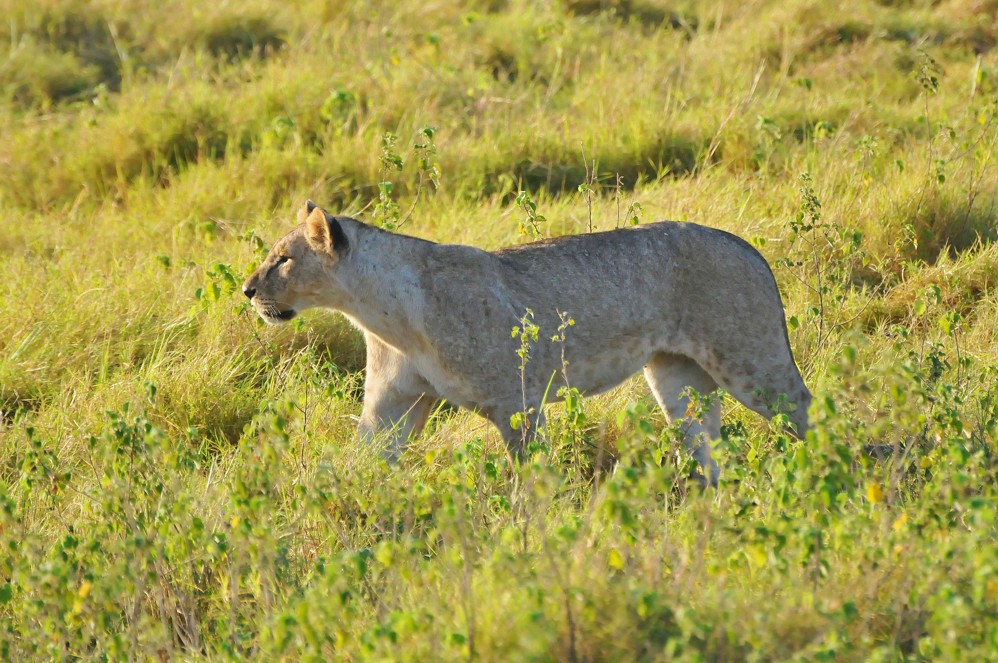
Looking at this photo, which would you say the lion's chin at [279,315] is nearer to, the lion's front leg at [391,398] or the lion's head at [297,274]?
the lion's head at [297,274]

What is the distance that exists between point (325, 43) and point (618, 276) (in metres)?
6.24

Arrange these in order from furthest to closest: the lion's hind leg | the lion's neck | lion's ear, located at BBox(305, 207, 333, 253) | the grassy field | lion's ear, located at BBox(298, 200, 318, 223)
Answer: the lion's hind leg → lion's ear, located at BBox(298, 200, 318, 223) → the lion's neck → lion's ear, located at BBox(305, 207, 333, 253) → the grassy field

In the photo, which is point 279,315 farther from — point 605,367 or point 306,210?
point 605,367

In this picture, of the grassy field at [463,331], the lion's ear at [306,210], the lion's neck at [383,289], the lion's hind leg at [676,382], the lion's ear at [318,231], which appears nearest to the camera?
the grassy field at [463,331]

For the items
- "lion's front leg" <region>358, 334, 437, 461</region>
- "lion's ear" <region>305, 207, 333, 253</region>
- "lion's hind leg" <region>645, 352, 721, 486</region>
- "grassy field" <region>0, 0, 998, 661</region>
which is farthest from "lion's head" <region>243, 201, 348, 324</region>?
"lion's hind leg" <region>645, 352, 721, 486</region>

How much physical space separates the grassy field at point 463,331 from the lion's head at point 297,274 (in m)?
0.20

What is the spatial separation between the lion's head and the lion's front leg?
0.33 m

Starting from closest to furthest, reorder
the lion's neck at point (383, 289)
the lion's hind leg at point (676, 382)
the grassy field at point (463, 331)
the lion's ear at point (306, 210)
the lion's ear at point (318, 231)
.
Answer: the grassy field at point (463, 331) → the lion's ear at point (318, 231) → the lion's neck at point (383, 289) → the lion's ear at point (306, 210) → the lion's hind leg at point (676, 382)

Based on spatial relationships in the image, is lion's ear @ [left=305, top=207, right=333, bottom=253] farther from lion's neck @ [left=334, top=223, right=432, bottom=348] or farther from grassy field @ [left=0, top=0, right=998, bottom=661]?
grassy field @ [left=0, top=0, right=998, bottom=661]

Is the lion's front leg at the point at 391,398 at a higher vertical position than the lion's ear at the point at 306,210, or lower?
lower

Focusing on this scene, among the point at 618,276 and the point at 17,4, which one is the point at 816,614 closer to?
the point at 618,276

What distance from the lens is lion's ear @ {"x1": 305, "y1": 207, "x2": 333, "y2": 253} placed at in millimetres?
5777

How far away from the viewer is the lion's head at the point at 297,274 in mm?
5875

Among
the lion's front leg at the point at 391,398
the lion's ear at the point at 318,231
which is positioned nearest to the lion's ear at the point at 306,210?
the lion's ear at the point at 318,231
